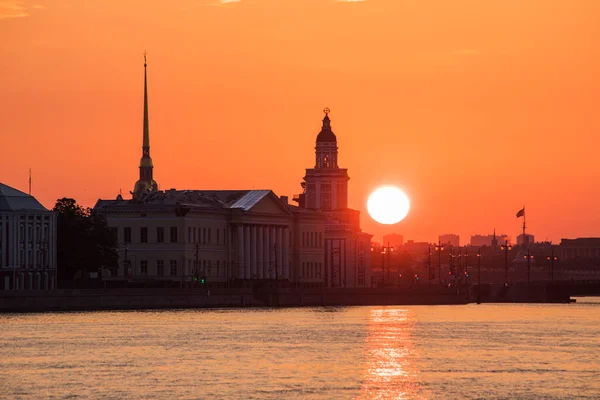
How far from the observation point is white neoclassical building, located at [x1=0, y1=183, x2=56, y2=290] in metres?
182

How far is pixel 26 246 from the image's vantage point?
604 feet

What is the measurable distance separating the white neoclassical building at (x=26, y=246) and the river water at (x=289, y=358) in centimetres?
2291

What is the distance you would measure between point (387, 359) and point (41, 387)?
83.6ft

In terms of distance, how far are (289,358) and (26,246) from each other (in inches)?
3343

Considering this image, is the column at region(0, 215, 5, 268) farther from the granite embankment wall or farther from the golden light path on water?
the golden light path on water

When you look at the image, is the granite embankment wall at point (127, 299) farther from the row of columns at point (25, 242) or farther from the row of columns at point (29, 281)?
the row of columns at point (25, 242)

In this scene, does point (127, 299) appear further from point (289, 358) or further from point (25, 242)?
point (289, 358)

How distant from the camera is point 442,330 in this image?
5586 inches

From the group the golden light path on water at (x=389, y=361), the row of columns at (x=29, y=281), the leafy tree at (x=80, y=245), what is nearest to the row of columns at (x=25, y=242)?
the row of columns at (x=29, y=281)

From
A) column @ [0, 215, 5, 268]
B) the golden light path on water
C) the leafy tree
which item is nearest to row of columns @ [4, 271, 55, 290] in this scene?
column @ [0, 215, 5, 268]

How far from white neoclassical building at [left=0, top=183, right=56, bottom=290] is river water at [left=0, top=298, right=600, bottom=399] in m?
22.9

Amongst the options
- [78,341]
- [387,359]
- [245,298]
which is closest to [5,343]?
[78,341]

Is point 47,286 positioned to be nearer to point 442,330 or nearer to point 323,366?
point 442,330

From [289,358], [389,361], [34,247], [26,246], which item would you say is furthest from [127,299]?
[389,361]
